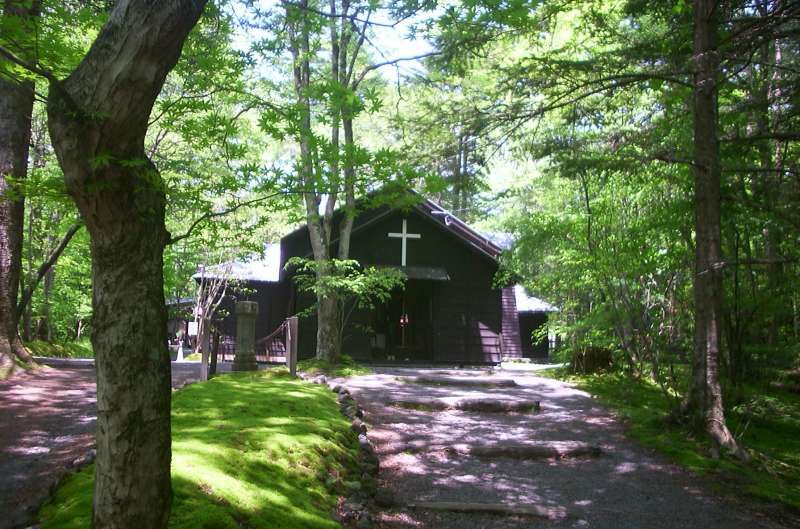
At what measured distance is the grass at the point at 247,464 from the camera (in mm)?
4121

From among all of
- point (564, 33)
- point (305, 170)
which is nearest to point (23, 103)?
point (305, 170)

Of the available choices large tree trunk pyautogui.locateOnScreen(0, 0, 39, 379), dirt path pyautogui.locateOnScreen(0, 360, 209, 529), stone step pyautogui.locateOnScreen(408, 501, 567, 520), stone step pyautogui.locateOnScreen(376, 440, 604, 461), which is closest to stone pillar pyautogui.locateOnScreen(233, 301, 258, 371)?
dirt path pyautogui.locateOnScreen(0, 360, 209, 529)

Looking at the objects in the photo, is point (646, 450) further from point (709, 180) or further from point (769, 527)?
point (709, 180)

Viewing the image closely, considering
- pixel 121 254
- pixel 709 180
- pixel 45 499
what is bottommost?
pixel 45 499

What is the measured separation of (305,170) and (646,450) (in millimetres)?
6281

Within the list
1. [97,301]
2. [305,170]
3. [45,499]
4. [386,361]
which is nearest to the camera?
[97,301]

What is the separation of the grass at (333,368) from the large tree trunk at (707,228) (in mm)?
9528

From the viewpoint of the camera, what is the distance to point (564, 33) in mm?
20297

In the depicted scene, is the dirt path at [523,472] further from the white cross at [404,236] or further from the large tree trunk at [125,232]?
the white cross at [404,236]

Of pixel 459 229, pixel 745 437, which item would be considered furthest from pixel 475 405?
pixel 459 229

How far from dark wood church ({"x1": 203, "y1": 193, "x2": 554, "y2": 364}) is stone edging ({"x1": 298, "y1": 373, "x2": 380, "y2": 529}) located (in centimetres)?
1180

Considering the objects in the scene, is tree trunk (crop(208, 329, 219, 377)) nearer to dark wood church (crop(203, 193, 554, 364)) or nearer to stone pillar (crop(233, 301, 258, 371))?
stone pillar (crop(233, 301, 258, 371))

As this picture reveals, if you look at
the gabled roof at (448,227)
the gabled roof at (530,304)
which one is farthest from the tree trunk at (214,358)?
the gabled roof at (530,304)

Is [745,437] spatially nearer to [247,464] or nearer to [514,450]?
[514,450]
